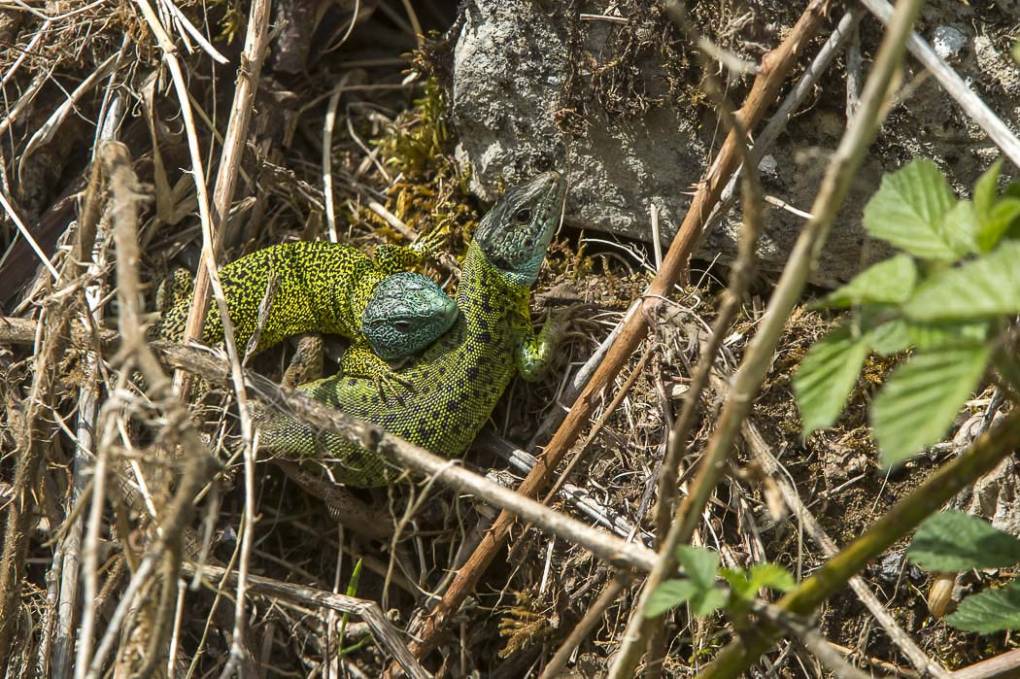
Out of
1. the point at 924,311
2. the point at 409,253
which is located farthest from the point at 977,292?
the point at 409,253

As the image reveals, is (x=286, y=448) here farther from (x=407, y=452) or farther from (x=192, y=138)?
(x=407, y=452)

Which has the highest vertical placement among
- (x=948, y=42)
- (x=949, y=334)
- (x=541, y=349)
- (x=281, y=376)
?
(x=948, y=42)

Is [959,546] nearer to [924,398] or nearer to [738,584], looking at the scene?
[738,584]

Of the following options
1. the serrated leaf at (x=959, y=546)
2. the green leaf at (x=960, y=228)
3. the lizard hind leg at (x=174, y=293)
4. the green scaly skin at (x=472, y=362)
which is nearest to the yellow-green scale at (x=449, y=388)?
the green scaly skin at (x=472, y=362)

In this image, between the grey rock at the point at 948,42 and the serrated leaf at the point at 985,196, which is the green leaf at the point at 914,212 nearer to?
the serrated leaf at the point at 985,196

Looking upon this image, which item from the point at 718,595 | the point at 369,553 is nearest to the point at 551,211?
the point at 369,553

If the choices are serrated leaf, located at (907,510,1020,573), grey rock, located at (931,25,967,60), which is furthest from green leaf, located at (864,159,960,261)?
grey rock, located at (931,25,967,60)

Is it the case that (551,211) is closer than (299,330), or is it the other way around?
(551,211)
